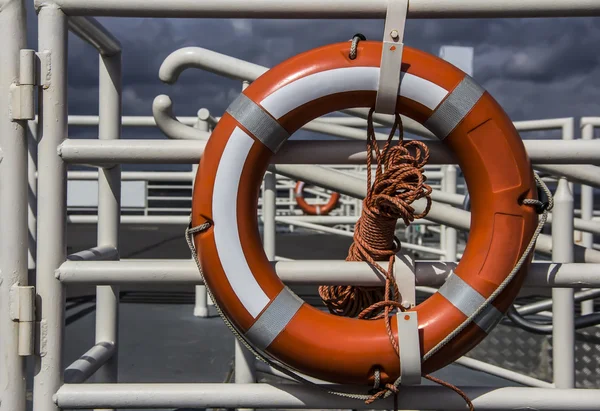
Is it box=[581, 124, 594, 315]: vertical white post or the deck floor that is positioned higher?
box=[581, 124, 594, 315]: vertical white post

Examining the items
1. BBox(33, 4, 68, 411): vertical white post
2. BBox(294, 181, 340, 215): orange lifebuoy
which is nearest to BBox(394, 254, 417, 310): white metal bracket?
BBox(33, 4, 68, 411): vertical white post

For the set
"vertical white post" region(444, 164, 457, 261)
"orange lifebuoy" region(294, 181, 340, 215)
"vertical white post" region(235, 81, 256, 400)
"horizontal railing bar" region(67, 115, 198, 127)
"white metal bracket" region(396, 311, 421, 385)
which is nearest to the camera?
"white metal bracket" region(396, 311, 421, 385)

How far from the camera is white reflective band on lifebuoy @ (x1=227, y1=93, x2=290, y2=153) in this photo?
0.86m

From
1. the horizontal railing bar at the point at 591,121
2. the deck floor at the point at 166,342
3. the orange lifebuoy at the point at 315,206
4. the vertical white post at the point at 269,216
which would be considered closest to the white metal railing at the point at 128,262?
the vertical white post at the point at 269,216

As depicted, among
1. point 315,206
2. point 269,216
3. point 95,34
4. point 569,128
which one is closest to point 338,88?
point 95,34

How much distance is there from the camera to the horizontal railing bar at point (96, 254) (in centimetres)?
104

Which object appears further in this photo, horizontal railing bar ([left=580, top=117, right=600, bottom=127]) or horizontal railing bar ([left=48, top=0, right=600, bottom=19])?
horizontal railing bar ([left=580, top=117, right=600, bottom=127])

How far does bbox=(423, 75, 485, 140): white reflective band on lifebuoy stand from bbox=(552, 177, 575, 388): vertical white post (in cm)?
45

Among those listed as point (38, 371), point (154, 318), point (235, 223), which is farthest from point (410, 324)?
point (154, 318)

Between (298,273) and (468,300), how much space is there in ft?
0.85

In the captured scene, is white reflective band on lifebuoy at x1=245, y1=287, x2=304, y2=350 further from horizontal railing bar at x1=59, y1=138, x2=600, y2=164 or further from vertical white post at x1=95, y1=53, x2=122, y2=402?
vertical white post at x1=95, y1=53, x2=122, y2=402

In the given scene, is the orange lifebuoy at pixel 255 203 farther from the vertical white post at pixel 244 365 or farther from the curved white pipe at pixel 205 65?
the vertical white post at pixel 244 365

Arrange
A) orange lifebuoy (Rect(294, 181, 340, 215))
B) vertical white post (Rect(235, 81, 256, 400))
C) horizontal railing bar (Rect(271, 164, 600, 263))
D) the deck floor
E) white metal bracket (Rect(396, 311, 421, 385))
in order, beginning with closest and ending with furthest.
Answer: white metal bracket (Rect(396, 311, 421, 385))
horizontal railing bar (Rect(271, 164, 600, 263))
vertical white post (Rect(235, 81, 256, 400))
the deck floor
orange lifebuoy (Rect(294, 181, 340, 215))

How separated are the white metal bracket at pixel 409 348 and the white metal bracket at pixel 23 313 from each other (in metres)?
0.57
